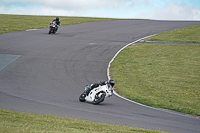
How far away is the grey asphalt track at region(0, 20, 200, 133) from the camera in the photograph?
10.9 metres

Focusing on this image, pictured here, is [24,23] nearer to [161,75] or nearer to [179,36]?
[179,36]

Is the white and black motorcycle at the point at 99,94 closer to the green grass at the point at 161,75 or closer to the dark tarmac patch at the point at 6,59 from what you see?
the green grass at the point at 161,75

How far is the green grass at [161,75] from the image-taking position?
15585 mm

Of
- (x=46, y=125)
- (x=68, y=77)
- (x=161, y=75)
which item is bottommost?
(x=68, y=77)

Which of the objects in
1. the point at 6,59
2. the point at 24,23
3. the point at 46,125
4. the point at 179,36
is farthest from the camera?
the point at 24,23

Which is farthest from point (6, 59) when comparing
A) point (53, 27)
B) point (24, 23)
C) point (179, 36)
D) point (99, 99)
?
point (24, 23)

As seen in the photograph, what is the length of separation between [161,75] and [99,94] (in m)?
9.27

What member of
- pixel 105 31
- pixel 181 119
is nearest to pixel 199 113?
pixel 181 119

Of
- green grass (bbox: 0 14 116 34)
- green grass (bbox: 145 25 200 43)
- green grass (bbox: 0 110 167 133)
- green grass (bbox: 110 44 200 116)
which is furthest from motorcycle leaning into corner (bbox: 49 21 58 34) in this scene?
green grass (bbox: 0 110 167 133)

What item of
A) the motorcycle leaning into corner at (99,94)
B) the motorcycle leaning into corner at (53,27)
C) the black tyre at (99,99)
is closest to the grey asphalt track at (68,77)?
the black tyre at (99,99)

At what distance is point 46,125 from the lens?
26.6ft

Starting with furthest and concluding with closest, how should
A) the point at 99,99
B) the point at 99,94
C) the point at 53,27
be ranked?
the point at 53,27, the point at 99,94, the point at 99,99

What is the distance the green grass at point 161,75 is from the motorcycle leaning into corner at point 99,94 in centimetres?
265

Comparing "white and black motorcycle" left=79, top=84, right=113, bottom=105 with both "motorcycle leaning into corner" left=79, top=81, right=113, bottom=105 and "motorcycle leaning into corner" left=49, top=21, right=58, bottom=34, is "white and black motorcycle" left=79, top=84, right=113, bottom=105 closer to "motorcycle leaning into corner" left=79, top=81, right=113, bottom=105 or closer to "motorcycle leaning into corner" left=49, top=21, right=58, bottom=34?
"motorcycle leaning into corner" left=79, top=81, right=113, bottom=105
